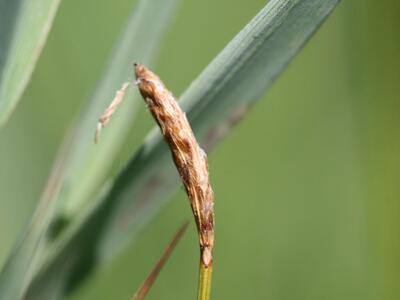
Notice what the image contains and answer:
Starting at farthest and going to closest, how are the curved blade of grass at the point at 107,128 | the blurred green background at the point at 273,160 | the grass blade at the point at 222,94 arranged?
the blurred green background at the point at 273,160, the curved blade of grass at the point at 107,128, the grass blade at the point at 222,94

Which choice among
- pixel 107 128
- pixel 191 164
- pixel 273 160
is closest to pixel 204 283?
pixel 191 164

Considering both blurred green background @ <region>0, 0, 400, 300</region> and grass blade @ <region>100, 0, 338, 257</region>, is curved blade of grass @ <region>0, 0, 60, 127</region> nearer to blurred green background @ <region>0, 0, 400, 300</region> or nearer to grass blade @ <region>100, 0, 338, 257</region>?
grass blade @ <region>100, 0, 338, 257</region>

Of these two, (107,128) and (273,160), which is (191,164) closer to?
(107,128)

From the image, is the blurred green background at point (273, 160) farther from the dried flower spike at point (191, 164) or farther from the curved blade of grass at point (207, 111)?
the dried flower spike at point (191, 164)

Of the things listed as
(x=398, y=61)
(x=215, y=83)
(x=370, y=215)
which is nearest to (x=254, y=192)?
(x=370, y=215)

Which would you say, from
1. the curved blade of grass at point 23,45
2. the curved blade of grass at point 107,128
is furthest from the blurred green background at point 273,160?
the curved blade of grass at point 23,45

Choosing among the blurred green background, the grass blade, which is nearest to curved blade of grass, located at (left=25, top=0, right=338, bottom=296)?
the grass blade

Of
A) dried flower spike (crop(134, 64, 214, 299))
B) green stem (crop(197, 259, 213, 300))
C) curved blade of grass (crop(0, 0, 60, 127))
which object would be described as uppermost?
curved blade of grass (crop(0, 0, 60, 127))
